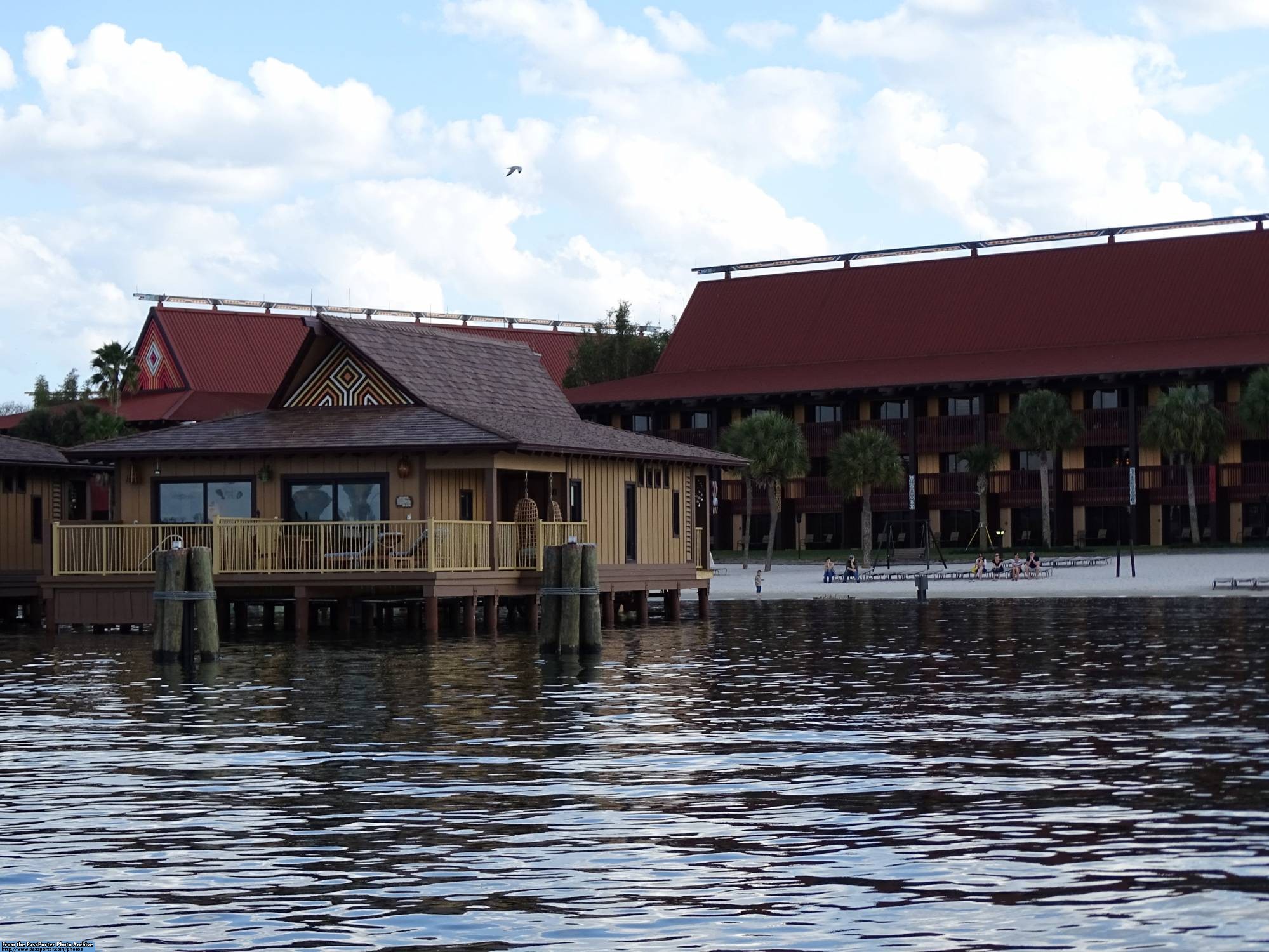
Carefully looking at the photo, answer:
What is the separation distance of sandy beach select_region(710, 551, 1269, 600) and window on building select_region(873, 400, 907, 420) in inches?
565

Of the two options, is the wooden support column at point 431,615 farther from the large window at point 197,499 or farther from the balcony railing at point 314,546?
the large window at point 197,499

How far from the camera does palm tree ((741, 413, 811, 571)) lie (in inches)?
3401

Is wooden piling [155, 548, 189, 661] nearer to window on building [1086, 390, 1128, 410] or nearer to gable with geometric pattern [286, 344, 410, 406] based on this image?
gable with geometric pattern [286, 344, 410, 406]

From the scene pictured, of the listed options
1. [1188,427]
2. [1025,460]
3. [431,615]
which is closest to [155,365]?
[1025,460]

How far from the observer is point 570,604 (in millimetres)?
36000

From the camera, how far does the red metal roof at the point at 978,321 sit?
93.9m

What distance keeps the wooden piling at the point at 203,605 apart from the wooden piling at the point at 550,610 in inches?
225

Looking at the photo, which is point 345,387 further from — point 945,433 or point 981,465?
point 945,433

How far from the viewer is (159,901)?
1338cm

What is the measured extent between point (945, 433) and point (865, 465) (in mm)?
9179

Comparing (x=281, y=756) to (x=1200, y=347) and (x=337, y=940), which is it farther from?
(x=1200, y=347)

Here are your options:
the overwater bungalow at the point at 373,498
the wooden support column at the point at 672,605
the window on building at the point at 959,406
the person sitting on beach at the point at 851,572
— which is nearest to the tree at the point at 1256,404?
the window on building at the point at 959,406

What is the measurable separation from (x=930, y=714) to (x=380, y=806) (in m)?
9.21

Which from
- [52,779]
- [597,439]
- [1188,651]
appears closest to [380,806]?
[52,779]
